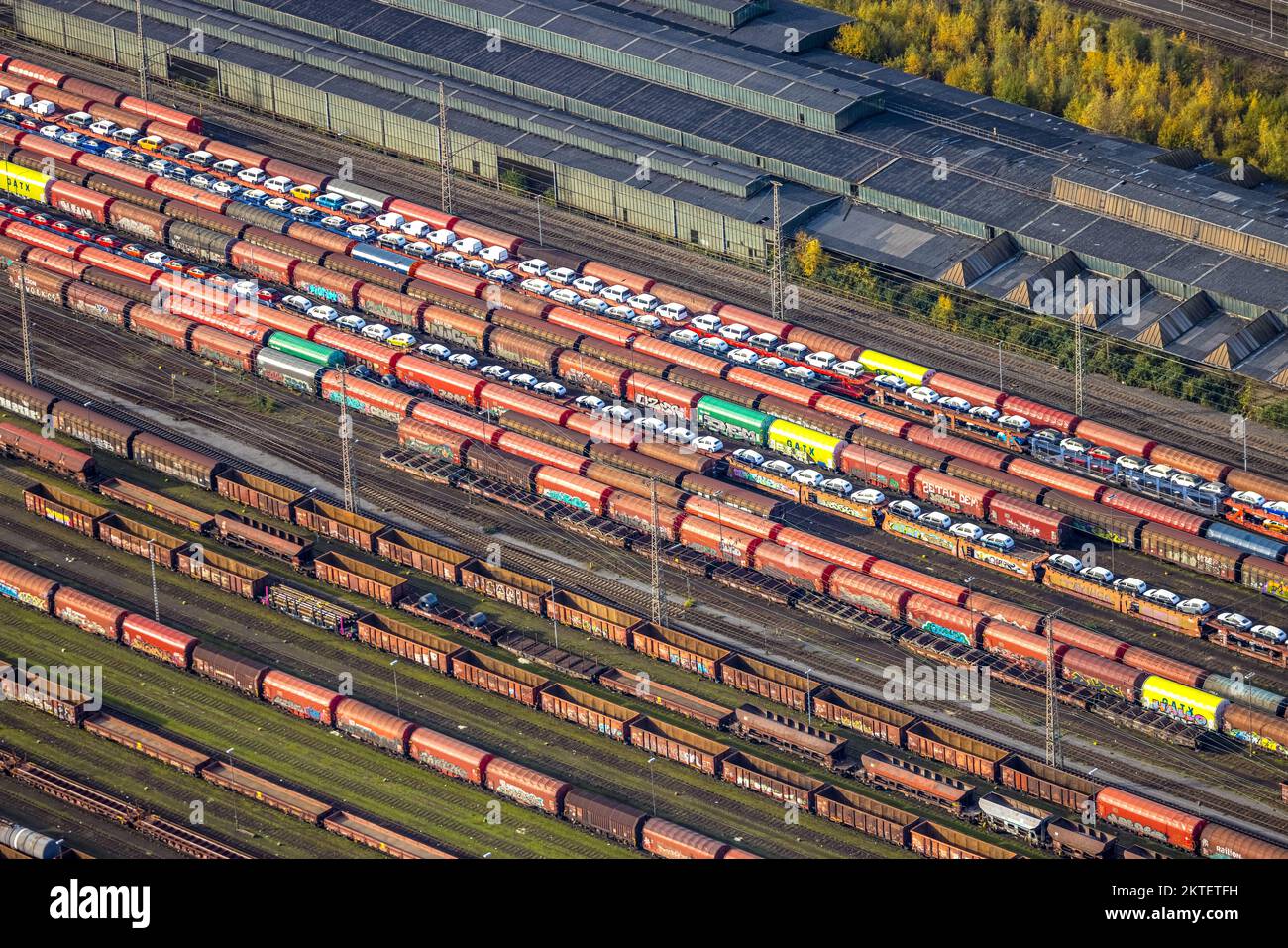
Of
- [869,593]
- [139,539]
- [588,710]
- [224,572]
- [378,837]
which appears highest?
[869,593]

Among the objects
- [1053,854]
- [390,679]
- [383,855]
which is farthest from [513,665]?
[1053,854]

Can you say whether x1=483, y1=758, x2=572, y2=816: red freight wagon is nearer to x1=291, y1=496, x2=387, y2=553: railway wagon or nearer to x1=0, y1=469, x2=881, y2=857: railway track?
x1=0, y1=469, x2=881, y2=857: railway track

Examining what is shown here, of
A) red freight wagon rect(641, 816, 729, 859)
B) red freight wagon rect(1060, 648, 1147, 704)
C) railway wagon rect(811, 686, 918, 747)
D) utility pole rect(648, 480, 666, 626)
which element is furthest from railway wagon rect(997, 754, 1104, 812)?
utility pole rect(648, 480, 666, 626)

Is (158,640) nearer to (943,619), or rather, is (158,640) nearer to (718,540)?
(718,540)

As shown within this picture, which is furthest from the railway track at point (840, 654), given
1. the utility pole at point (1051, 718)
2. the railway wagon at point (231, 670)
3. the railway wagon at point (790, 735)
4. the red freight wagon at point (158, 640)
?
the red freight wagon at point (158, 640)

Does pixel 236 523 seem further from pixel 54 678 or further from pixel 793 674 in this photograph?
pixel 793 674

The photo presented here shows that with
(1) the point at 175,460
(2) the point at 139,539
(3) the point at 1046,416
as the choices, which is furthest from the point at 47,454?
(3) the point at 1046,416
